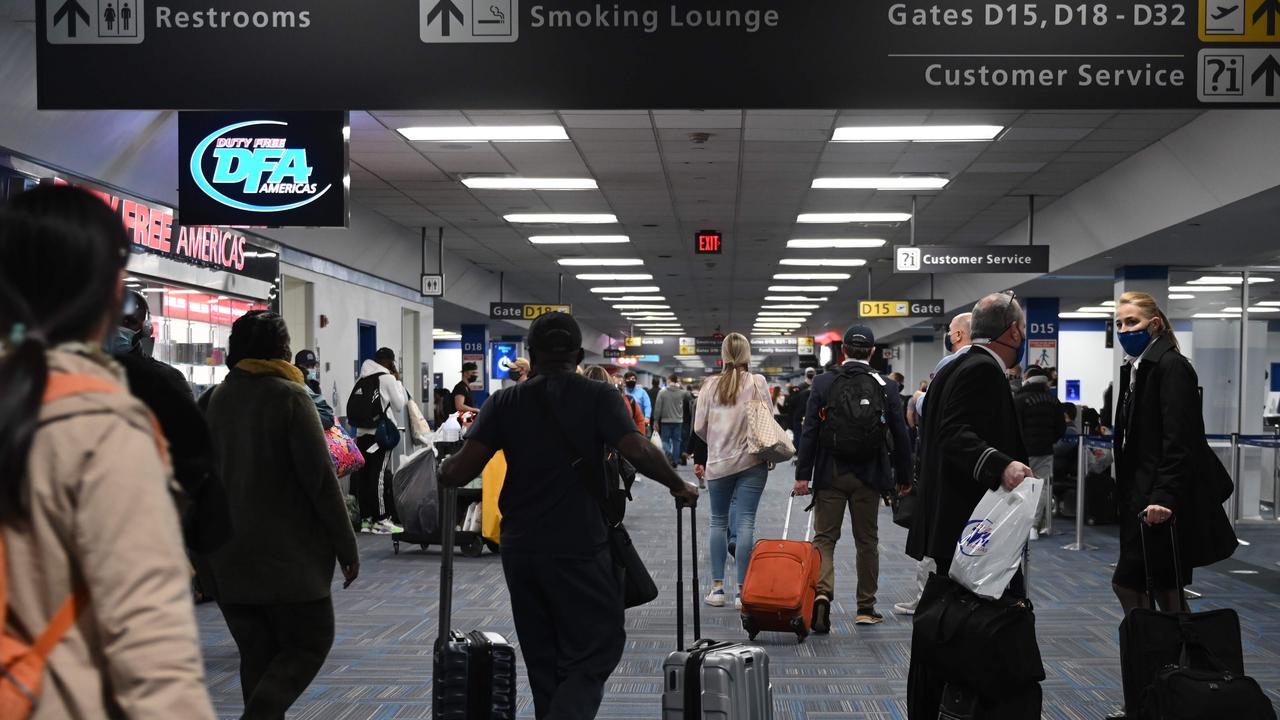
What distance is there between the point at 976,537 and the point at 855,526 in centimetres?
259

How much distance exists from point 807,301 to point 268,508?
26.7m

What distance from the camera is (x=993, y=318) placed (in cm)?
389

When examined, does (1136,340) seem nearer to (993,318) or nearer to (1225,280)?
(993,318)

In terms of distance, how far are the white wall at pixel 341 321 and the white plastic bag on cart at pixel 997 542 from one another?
10.2 meters

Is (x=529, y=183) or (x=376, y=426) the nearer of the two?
(x=376, y=426)

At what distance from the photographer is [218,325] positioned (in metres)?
9.80

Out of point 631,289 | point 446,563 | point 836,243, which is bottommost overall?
point 446,563

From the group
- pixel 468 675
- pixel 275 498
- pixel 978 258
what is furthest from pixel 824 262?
pixel 275 498

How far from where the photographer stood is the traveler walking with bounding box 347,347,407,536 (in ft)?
32.4

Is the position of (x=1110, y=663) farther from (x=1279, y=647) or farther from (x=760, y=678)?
(x=760, y=678)

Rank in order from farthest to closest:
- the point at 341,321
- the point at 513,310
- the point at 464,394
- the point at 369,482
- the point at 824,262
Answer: the point at 824,262 < the point at 513,310 < the point at 341,321 < the point at 464,394 < the point at 369,482

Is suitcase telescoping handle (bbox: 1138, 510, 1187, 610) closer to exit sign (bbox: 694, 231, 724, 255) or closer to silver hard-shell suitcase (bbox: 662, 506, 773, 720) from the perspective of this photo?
silver hard-shell suitcase (bbox: 662, 506, 773, 720)

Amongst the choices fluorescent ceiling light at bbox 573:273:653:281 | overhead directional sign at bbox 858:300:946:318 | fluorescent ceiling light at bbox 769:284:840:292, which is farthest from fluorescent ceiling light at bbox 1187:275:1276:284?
fluorescent ceiling light at bbox 573:273:653:281

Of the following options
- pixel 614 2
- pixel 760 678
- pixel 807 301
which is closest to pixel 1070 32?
pixel 614 2
